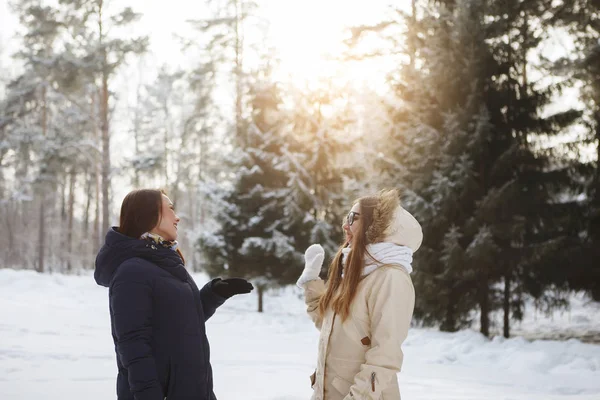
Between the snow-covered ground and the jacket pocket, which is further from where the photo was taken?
the snow-covered ground

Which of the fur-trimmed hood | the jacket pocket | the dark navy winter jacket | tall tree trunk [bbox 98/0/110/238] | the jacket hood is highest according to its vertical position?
tall tree trunk [bbox 98/0/110/238]

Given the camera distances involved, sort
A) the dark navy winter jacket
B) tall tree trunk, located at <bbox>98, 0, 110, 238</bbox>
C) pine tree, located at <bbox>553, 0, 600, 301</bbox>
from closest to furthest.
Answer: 1. the dark navy winter jacket
2. pine tree, located at <bbox>553, 0, 600, 301</bbox>
3. tall tree trunk, located at <bbox>98, 0, 110, 238</bbox>

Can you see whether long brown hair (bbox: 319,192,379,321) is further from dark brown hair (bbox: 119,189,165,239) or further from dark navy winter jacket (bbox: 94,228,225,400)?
dark brown hair (bbox: 119,189,165,239)

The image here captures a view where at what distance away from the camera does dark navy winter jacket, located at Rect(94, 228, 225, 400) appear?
2.56m

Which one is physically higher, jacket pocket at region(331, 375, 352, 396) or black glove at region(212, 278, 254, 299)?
black glove at region(212, 278, 254, 299)

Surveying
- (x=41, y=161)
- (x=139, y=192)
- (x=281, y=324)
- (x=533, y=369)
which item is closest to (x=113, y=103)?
(x=41, y=161)

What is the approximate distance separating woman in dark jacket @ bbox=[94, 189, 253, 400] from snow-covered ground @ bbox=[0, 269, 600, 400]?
320 centimetres

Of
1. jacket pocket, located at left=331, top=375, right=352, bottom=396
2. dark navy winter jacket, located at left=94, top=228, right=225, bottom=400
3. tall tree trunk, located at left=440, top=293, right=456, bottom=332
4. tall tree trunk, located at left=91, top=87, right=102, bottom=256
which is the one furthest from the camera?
tall tree trunk, located at left=91, top=87, right=102, bottom=256

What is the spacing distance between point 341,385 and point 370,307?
441 mm

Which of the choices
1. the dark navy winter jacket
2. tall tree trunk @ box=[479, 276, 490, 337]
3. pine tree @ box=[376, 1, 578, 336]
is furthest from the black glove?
tall tree trunk @ box=[479, 276, 490, 337]

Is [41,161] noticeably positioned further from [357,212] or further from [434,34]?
[357,212]

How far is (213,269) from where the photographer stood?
17.2m

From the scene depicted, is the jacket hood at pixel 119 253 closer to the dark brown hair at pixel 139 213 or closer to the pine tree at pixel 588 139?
the dark brown hair at pixel 139 213

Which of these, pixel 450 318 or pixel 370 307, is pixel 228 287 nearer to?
pixel 370 307
